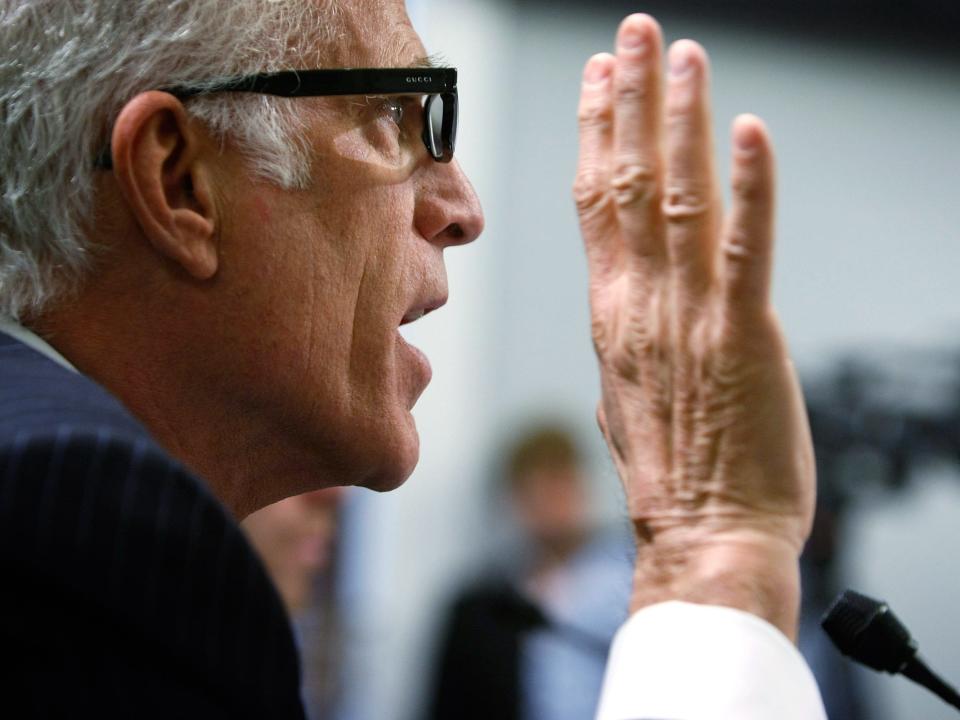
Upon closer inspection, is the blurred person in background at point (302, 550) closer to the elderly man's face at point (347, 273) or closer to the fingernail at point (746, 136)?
the elderly man's face at point (347, 273)

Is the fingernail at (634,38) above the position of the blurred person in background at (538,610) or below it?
above

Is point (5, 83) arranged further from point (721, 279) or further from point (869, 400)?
point (869, 400)

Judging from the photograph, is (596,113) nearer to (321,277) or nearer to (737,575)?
(321,277)

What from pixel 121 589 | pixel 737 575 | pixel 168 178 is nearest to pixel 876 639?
pixel 737 575

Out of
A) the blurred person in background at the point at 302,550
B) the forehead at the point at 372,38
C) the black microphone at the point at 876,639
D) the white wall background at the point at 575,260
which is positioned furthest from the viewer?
the white wall background at the point at 575,260

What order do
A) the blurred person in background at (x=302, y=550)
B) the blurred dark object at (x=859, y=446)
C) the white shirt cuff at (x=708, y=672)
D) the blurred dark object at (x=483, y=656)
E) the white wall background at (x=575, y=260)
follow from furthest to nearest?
1. the white wall background at (x=575, y=260)
2. the blurred dark object at (x=483, y=656)
3. the blurred dark object at (x=859, y=446)
4. the blurred person in background at (x=302, y=550)
5. the white shirt cuff at (x=708, y=672)

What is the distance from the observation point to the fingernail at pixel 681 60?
961 millimetres

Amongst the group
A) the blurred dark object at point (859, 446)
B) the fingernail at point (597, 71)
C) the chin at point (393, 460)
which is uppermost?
the fingernail at point (597, 71)

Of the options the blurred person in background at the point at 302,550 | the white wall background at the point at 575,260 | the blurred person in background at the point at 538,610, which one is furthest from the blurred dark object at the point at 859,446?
Result: the white wall background at the point at 575,260

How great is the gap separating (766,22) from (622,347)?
12.0 feet

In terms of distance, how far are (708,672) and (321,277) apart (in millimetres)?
500

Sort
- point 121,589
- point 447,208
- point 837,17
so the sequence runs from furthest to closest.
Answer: point 837,17
point 447,208
point 121,589

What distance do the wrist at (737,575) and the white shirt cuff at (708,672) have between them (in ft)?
0.04

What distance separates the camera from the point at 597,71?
1.09 metres
